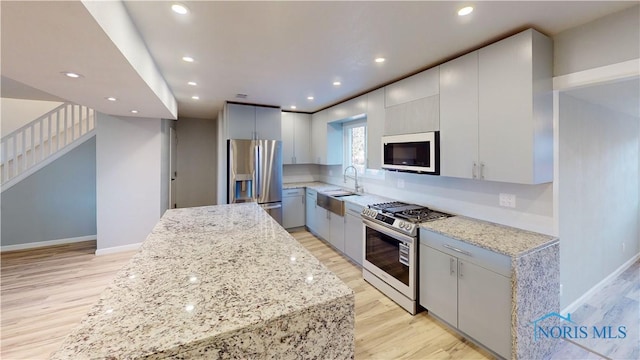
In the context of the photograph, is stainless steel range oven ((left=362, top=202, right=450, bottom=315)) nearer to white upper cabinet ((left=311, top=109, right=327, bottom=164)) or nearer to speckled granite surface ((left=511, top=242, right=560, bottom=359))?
speckled granite surface ((left=511, top=242, right=560, bottom=359))

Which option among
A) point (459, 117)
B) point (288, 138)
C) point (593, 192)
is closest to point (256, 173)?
point (288, 138)

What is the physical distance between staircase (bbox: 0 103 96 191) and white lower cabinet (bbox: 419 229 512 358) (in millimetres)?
5685

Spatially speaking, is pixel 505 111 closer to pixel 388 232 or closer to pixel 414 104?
pixel 414 104

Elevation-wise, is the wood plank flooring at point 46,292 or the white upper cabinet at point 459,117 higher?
the white upper cabinet at point 459,117

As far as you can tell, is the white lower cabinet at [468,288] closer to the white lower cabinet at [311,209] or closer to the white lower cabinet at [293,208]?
the white lower cabinet at [311,209]

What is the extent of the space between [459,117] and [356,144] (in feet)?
7.46

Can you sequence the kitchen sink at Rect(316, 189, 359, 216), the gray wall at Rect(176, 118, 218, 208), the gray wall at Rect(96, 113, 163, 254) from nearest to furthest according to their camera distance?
the kitchen sink at Rect(316, 189, 359, 216), the gray wall at Rect(96, 113, 163, 254), the gray wall at Rect(176, 118, 218, 208)

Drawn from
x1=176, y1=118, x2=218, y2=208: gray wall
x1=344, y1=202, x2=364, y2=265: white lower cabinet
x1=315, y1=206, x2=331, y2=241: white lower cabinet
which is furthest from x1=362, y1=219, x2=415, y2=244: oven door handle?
x1=176, y1=118, x2=218, y2=208: gray wall

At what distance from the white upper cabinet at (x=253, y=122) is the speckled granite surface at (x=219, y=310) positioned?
10.3ft

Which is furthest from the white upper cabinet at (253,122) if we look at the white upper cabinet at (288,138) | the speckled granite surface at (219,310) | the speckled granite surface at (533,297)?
the speckled granite surface at (533,297)

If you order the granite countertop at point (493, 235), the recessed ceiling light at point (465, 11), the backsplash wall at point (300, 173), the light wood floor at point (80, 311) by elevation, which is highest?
the recessed ceiling light at point (465, 11)

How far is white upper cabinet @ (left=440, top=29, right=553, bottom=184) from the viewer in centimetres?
184

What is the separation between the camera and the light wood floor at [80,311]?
6.49ft

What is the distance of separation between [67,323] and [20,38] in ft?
8.10
